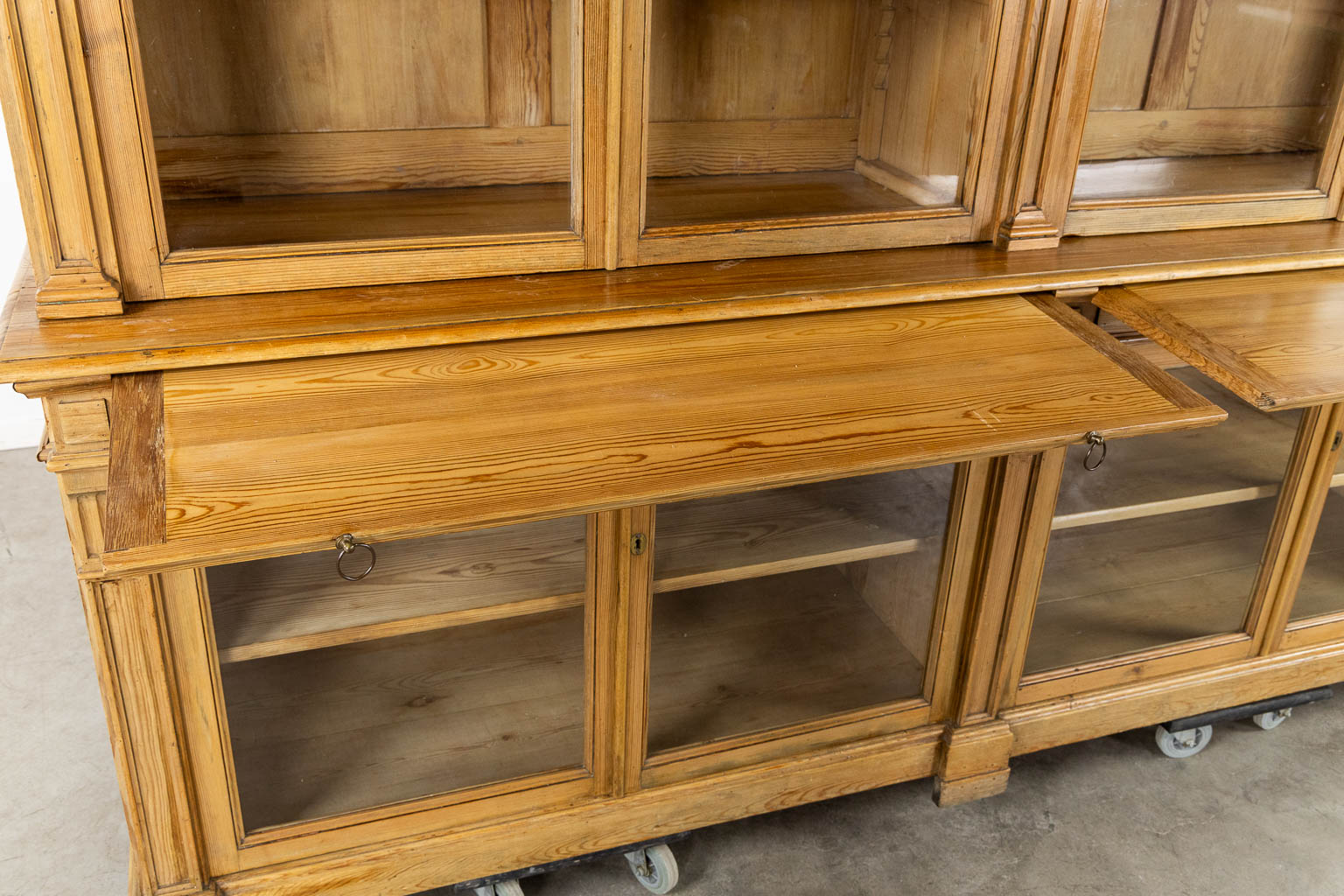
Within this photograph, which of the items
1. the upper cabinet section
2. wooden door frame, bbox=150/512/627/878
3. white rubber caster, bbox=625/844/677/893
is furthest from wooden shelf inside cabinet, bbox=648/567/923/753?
the upper cabinet section

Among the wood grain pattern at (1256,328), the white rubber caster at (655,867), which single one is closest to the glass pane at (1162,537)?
the wood grain pattern at (1256,328)

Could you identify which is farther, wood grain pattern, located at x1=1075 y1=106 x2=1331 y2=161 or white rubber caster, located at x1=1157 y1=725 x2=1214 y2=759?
white rubber caster, located at x1=1157 y1=725 x2=1214 y2=759

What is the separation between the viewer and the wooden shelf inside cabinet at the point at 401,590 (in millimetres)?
1629

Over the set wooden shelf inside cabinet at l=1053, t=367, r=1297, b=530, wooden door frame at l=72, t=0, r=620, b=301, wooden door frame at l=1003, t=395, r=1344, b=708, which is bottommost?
wooden door frame at l=1003, t=395, r=1344, b=708

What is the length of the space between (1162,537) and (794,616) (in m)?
0.81

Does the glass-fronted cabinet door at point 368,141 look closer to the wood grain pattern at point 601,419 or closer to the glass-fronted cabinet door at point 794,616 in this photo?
the wood grain pattern at point 601,419

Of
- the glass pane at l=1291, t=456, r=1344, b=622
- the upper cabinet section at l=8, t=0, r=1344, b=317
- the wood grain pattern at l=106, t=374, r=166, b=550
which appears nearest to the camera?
the wood grain pattern at l=106, t=374, r=166, b=550

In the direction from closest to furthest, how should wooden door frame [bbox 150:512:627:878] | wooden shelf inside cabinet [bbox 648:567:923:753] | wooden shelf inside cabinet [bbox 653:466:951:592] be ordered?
wooden door frame [bbox 150:512:627:878] < wooden shelf inside cabinet [bbox 653:466:951:592] < wooden shelf inside cabinet [bbox 648:567:923:753]

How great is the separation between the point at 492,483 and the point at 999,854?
1392 millimetres

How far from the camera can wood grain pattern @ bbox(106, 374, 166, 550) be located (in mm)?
1152

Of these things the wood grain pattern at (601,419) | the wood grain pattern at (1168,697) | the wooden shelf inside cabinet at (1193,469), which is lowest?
the wood grain pattern at (1168,697)

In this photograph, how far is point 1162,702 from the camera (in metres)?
2.32

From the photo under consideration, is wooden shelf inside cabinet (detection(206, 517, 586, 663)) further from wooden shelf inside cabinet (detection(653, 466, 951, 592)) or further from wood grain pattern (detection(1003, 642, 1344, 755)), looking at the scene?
wood grain pattern (detection(1003, 642, 1344, 755))

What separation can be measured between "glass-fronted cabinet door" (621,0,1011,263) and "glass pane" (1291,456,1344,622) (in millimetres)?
1046
